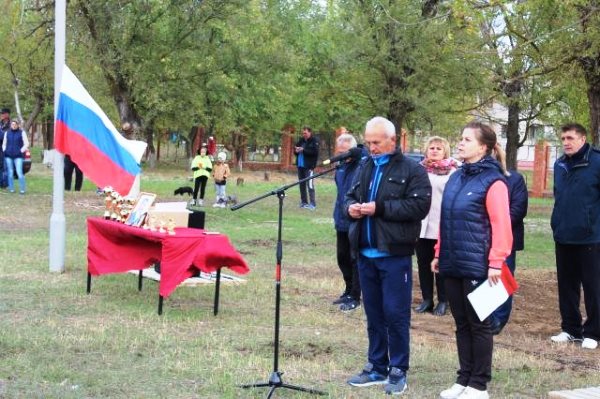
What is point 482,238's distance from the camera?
5984 millimetres

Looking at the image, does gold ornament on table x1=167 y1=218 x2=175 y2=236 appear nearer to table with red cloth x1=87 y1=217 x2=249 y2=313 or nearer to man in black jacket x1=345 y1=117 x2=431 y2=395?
table with red cloth x1=87 y1=217 x2=249 y2=313

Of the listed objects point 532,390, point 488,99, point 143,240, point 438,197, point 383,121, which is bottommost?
point 532,390

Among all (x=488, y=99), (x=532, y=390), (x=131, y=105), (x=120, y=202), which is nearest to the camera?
(x=532, y=390)

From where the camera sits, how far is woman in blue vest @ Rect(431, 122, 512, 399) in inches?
235

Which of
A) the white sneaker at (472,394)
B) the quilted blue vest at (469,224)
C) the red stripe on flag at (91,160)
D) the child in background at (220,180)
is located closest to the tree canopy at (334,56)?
the child in background at (220,180)

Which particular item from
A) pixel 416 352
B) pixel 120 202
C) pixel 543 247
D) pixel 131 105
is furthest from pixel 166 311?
pixel 131 105

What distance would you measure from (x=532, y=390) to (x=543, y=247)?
34.3 ft

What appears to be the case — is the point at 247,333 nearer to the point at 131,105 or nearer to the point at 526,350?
the point at 526,350

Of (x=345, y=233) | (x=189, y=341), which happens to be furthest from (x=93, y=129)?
(x=189, y=341)

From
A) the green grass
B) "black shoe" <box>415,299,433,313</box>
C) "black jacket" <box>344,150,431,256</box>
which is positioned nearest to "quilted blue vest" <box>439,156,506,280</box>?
"black jacket" <box>344,150,431,256</box>

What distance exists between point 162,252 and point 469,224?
360 centimetres

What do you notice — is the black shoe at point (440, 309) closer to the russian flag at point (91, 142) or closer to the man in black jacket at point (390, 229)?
the man in black jacket at point (390, 229)

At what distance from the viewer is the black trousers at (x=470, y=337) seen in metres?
6.09

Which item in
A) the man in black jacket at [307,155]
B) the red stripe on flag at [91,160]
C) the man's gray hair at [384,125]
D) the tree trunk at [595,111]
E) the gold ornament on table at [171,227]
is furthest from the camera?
the man in black jacket at [307,155]
